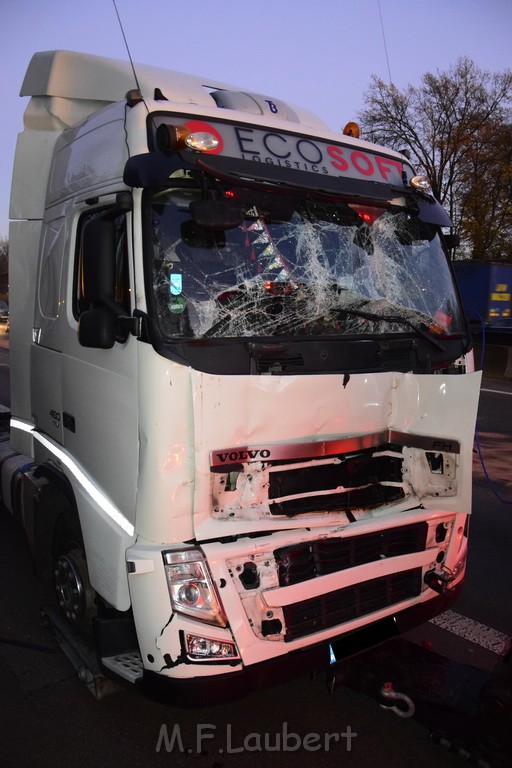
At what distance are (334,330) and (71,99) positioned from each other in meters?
2.52

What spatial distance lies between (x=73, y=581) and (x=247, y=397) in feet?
5.28

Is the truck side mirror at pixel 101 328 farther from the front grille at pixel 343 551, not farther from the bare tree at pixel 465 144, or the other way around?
the bare tree at pixel 465 144

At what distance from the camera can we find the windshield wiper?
11.2 feet

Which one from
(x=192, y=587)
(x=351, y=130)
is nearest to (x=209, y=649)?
(x=192, y=587)

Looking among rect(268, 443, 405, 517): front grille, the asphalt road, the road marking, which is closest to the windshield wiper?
rect(268, 443, 405, 517): front grille

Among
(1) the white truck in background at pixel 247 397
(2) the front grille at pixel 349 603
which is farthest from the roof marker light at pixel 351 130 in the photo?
(2) the front grille at pixel 349 603

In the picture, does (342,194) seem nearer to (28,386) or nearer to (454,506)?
(454,506)

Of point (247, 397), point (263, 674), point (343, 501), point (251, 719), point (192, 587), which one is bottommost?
point (251, 719)

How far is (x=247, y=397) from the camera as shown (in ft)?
9.72

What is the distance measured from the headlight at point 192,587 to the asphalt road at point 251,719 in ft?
2.66

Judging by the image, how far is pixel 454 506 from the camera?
3.51 meters

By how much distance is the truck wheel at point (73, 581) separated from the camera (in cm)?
360

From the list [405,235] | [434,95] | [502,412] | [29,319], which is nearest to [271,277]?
[405,235]

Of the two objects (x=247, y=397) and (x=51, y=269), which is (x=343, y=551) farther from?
(x=51, y=269)
